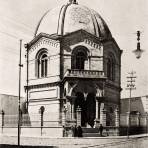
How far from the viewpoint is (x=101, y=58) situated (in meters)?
31.0

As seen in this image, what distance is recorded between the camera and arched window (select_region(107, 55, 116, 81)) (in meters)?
32.2

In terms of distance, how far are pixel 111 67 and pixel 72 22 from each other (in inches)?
189

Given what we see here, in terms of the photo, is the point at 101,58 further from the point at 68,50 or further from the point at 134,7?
the point at 134,7

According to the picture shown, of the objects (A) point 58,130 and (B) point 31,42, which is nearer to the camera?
(A) point 58,130

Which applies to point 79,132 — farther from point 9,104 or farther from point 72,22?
point 9,104

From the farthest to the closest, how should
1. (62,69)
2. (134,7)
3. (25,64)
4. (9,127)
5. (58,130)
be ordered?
(25,64) < (62,69) < (9,127) < (58,130) < (134,7)

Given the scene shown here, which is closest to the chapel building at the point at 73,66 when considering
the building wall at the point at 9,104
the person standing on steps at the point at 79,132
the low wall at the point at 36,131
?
the low wall at the point at 36,131

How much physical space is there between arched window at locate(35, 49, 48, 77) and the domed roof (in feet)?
5.70

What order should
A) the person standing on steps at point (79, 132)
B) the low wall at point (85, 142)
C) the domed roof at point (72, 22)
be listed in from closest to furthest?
1. the low wall at point (85, 142)
2. the person standing on steps at point (79, 132)
3. the domed roof at point (72, 22)

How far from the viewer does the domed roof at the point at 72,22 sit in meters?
31.2

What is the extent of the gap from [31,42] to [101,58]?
5.78 metres

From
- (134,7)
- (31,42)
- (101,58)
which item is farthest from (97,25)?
(134,7)

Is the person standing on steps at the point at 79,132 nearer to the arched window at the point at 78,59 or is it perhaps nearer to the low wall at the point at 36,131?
the low wall at the point at 36,131

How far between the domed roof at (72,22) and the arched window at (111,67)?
1830mm
